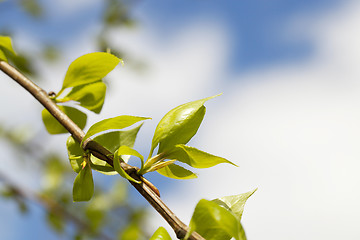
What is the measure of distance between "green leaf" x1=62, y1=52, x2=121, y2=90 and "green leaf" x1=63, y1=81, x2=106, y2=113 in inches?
0.6

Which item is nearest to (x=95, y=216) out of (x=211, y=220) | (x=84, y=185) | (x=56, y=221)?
(x=56, y=221)

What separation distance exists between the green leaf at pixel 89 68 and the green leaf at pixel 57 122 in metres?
0.04

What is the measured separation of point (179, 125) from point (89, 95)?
20 centimetres

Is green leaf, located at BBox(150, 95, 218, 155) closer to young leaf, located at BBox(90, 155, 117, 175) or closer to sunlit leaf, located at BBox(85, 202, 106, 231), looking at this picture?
young leaf, located at BBox(90, 155, 117, 175)

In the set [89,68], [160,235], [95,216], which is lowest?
[95,216]

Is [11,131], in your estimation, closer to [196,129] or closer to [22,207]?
[22,207]

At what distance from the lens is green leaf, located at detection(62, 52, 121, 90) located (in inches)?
18.6

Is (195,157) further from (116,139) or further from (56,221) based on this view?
(56,221)

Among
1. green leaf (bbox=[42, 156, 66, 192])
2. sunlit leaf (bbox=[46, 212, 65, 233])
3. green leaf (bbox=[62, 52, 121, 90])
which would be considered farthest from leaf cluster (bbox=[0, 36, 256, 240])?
green leaf (bbox=[42, 156, 66, 192])

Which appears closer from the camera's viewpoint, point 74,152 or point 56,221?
point 74,152

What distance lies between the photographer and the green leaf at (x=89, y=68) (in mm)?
473

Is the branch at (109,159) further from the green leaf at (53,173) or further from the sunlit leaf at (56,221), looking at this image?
the green leaf at (53,173)

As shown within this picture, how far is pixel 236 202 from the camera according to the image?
14.9 inches

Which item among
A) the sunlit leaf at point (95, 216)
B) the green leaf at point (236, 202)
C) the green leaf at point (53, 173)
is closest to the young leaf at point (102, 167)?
the green leaf at point (236, 202)
